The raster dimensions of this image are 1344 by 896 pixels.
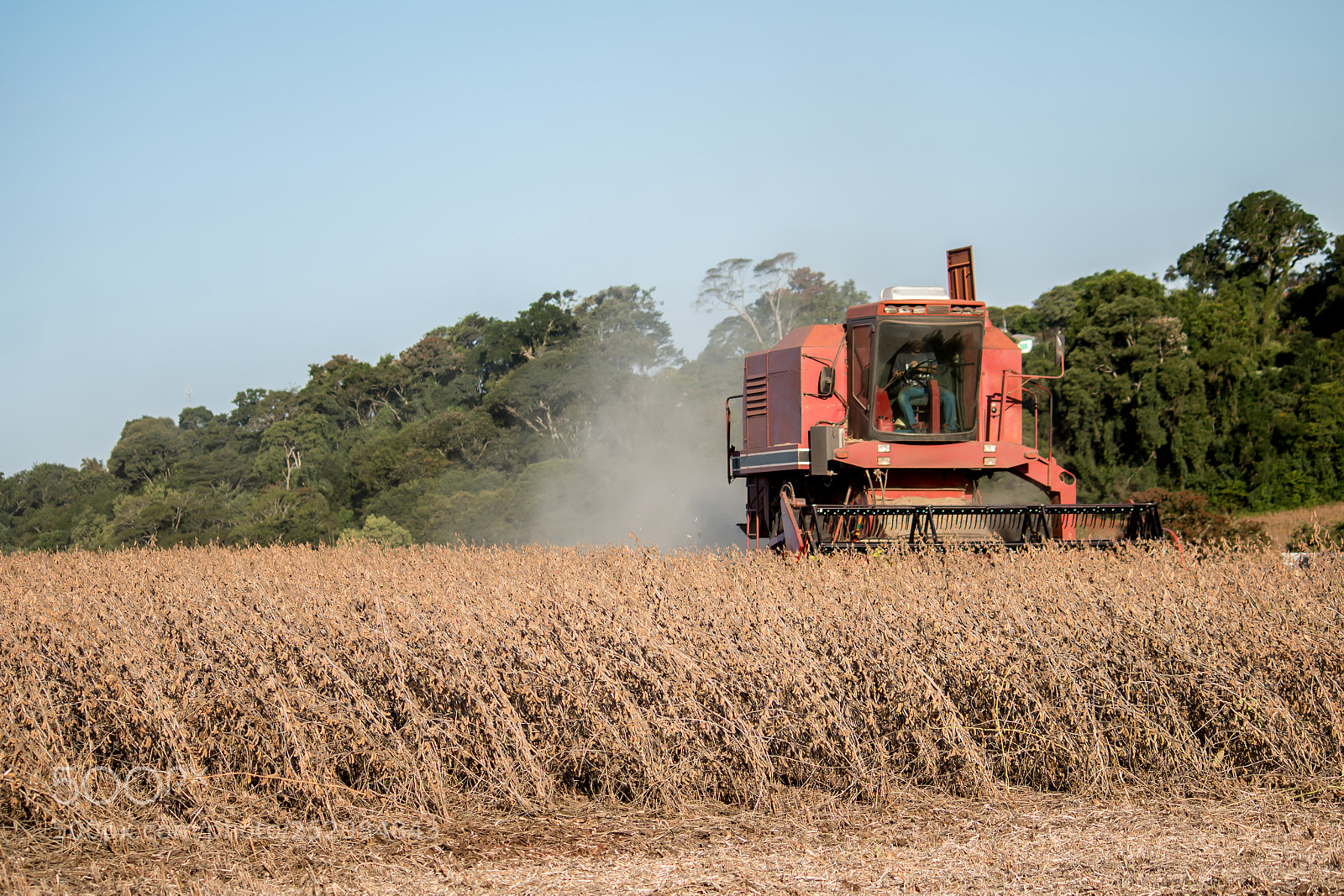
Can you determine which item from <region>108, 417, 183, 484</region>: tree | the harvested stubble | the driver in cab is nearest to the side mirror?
the driver in cab

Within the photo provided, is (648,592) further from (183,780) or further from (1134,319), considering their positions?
(1134,319)

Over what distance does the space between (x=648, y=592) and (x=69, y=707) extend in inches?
105

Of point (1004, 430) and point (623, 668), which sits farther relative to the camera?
point (1004, 430)

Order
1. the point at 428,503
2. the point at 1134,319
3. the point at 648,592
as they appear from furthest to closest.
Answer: the point at 428,503
the point at 1134,319
the point at 648,592

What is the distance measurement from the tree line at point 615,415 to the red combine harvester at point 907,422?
740cm

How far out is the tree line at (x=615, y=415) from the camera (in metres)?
29.6

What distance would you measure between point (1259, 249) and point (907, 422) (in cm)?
3442

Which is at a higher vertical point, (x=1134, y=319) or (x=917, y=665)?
(x=1134, y=319)

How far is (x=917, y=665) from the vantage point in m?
4.60

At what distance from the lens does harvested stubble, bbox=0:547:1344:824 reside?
4.40 meters

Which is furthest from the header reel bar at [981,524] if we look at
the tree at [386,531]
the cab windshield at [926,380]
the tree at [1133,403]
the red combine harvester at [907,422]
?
the tree at [386,531]

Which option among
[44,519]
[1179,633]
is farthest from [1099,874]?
[44,519]
